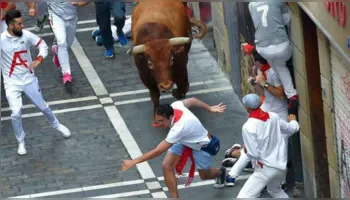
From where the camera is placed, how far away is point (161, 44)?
629 inches

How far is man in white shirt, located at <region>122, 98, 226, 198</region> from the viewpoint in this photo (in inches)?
510

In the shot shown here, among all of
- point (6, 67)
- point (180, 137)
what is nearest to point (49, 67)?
point (6, 67)

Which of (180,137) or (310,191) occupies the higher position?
(180,137)

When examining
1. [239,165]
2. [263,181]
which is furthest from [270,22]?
[239,165]

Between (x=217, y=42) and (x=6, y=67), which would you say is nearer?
(x=6, y=67)

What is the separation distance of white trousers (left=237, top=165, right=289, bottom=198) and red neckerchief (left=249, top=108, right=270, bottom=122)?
25.5 inches

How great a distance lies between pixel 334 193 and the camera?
1318cm

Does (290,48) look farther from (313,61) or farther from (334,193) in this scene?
(334,193)

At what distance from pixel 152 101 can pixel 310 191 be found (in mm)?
3863

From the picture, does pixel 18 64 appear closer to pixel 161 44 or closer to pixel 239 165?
pixel 161 44

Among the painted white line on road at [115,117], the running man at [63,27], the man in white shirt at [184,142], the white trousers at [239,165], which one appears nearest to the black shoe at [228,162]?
the white trousers at [239,165]

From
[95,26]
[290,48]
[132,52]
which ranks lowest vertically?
[95,26]

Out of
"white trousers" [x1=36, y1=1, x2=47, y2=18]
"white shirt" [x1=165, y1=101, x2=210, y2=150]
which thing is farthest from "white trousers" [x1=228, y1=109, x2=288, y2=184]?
"white trousers" [x1=36, y1=1, x2=47, y2=18]

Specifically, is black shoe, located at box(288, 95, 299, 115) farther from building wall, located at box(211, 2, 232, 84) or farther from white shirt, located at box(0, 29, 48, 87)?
building wall, located at box(211, 2, 232, 84)
